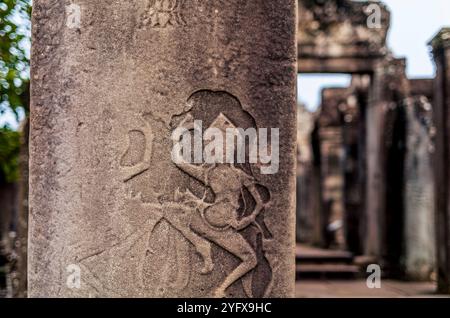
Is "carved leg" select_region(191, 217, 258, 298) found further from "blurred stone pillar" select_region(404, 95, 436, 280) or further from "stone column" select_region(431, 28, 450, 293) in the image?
"blurred stone pillar" select_region(404, 95, 436, 280)

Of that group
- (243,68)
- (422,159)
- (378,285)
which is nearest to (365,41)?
(422,159)

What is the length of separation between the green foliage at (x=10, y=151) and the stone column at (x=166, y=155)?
7.60 feet

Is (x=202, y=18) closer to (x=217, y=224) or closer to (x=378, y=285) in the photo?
(x=217, y=224)

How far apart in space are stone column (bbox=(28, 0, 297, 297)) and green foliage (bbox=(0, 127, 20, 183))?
2315 millimetres

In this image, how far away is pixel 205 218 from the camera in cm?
295

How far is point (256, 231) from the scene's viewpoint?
9.67ft

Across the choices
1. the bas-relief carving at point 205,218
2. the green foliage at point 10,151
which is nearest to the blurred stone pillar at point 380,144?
the green foliage at point 10,151

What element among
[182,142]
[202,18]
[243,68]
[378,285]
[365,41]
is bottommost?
[378,285]

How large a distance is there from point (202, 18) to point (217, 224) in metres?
0.83

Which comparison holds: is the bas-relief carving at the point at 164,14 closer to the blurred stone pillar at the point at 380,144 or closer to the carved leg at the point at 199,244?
the carved leg at the point at 199,244

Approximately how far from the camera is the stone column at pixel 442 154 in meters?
7.14

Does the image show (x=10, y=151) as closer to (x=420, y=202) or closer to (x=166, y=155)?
(x=166, y=155)

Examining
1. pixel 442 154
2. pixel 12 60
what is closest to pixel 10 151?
pixel 12 60

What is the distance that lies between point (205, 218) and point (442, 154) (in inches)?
196
